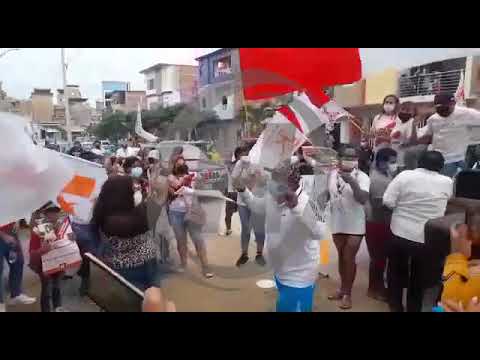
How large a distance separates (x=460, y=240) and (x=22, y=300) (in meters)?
2.50

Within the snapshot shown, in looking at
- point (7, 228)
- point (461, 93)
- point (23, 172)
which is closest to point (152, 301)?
point (23, 172)

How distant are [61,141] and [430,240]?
2120mm

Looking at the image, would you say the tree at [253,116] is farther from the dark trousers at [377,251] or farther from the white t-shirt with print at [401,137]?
the dark trousers at [377,251]

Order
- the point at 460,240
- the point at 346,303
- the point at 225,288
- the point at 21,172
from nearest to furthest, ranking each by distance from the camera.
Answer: the point at 21,172, the point at 460,240, the point at 346,303, the point at 225,288

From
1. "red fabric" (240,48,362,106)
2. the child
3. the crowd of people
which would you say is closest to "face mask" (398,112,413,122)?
the crowd of people

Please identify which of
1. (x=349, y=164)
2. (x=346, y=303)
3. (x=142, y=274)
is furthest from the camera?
(x=346, y=303)

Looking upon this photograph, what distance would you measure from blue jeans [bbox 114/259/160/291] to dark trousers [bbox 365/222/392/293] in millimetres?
1321

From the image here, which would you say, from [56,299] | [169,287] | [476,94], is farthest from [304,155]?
[56,299]

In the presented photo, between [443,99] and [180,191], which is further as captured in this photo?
[180,191]

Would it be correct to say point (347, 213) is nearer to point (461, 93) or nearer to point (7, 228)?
point (461, 93)

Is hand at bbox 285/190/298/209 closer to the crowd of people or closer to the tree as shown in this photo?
the crowd of people

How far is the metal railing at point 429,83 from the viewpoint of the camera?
2064 mm

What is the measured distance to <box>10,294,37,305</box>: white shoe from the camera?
2.28 metres

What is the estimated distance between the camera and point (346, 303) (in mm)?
2350
